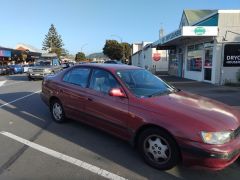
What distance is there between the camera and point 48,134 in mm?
6395

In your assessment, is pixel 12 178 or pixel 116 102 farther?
pixel 116 102

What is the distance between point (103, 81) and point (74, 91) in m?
0.93

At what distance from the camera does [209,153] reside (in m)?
3.99

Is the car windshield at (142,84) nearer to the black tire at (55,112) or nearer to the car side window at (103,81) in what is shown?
the car side window at (103,81)

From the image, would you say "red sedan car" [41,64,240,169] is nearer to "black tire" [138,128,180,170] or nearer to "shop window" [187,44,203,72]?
"black tire" [138,128,180,170]

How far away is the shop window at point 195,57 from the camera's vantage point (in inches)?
835

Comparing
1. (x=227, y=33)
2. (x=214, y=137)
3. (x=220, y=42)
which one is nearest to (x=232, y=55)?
(x=220, y=42)

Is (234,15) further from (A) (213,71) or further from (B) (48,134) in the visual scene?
(B) (48,134)

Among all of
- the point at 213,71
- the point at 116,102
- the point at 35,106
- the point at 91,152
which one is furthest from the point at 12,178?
the point at 213,71

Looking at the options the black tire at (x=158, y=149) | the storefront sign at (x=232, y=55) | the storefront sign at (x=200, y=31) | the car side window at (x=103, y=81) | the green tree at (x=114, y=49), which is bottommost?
the black tire at (x=158, y=149)

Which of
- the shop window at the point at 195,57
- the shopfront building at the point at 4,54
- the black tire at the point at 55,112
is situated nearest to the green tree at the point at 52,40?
the shopfront building at the point at 4,54

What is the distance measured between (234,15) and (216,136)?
Result: 15606 mm

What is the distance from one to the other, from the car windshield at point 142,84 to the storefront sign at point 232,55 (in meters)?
13.1

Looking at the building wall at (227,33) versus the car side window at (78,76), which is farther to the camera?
the building wall at (227,33)
